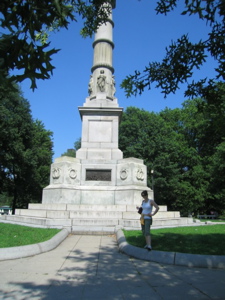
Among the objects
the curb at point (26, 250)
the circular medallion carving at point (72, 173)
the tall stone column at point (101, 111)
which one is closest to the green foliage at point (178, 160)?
the tall stone column at point (101, 111)

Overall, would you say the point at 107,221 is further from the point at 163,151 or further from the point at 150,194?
the point at 163,151

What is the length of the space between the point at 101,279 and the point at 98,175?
10493 mm

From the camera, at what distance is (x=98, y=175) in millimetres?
15195

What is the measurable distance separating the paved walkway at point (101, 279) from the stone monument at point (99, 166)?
7541 millimetres

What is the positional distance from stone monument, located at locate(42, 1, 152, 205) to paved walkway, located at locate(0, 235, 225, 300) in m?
7.54

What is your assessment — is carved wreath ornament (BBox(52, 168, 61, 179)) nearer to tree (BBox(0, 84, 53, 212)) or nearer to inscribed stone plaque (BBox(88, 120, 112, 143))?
inscribed stone plaque (BBox(88, 120, 112, 143))

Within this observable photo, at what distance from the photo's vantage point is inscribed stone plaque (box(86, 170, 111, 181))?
1515cm

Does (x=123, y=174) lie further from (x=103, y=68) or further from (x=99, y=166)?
(x=103, y=68)

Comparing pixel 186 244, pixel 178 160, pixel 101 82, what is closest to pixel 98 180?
pixel 101 82

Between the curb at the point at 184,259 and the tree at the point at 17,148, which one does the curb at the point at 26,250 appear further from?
the tree at the point at 17,148

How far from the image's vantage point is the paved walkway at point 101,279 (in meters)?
4.01

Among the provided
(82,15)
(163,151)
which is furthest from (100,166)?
(163,151)

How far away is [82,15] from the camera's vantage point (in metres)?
6.28

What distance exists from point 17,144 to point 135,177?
56.5 ft
